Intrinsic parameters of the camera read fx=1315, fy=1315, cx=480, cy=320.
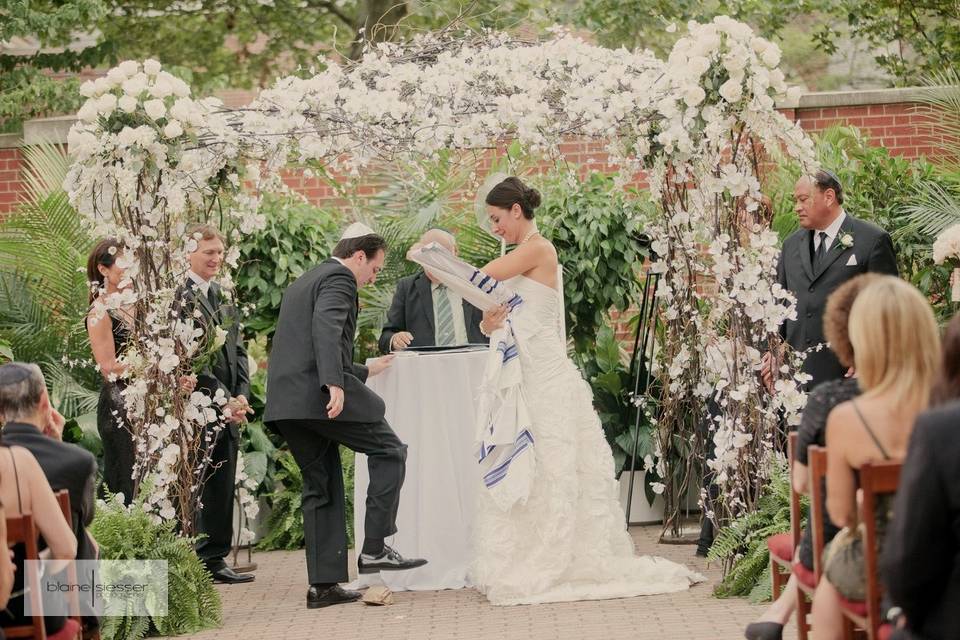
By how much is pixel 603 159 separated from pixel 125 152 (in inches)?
225

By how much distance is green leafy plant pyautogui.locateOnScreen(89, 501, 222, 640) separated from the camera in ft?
19.5

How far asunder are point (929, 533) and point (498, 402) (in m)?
3.79

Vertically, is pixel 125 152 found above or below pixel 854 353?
above

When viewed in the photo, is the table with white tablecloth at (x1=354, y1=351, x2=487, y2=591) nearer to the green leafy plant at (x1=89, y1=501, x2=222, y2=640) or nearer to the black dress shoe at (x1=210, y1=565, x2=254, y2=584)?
the black dress shoe at (x1=210, y1=565, x2=254, y2=584)

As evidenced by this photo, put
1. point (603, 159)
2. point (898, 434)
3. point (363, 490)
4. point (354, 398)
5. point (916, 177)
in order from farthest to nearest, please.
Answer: point (603, 159), point (916, 177), point (363, 490), point (354, 398), point (898, 434)

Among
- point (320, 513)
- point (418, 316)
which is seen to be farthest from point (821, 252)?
point (320, 513)

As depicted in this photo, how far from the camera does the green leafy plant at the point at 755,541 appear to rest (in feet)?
20.0

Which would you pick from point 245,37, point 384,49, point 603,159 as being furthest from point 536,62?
point 245,37

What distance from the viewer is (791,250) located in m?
7.17

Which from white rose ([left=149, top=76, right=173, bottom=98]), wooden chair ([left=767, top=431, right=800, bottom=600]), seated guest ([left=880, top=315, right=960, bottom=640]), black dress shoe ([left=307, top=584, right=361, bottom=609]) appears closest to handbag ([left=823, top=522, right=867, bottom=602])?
wooden chair ([left=767, top=431, right=800, bottom=600])

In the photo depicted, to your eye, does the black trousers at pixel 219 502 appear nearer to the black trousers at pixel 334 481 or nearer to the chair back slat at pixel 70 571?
the black trousers at pixel 334 481

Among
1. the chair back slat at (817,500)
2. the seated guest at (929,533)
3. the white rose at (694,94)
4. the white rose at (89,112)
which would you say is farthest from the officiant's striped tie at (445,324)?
the seated guest at (929,533)

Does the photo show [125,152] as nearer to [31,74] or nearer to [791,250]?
[791,250]

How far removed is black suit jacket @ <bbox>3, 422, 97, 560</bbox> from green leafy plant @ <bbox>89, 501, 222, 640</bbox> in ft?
4.08
